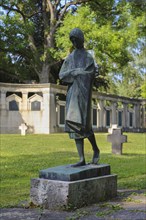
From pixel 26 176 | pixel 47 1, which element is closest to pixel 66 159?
pixel 26 176

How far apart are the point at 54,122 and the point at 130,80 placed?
24.7m

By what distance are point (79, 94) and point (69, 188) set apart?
1.43 meters

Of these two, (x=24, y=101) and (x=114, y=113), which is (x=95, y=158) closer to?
(x=24, y=101)

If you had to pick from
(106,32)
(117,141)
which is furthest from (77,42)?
(106,32)

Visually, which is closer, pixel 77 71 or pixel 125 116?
pixel 77 71

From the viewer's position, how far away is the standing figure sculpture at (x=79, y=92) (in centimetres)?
591

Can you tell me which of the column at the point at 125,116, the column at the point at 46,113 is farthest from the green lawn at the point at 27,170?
the column at the point at 125,116

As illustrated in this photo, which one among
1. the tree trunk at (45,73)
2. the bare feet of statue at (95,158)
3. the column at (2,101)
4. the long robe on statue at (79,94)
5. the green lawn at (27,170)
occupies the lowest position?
the green lawn at (27,170)

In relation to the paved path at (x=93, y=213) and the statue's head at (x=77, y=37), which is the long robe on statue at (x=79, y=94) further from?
the paved path at (x=93, y=213)

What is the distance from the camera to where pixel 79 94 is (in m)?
5.94

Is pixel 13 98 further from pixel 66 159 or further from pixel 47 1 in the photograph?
pixel 66 159

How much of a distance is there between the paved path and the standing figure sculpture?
2.83ft

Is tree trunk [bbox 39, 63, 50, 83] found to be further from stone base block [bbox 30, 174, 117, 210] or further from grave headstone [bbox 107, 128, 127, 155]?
stone base block [bbox 30, 174, 117, 210]

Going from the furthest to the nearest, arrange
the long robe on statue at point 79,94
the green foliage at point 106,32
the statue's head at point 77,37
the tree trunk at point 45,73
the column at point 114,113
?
the column at point 114,113 → the tree trunk at point 45,73 → the green foliage at point 106,32 → the statue's head at point 77,37 → the long robe on statue at point 79,94
